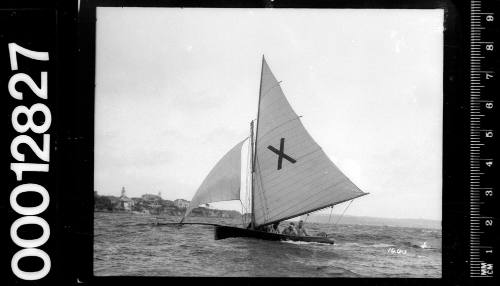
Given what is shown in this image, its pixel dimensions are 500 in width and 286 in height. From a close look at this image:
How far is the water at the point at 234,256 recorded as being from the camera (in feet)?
11.1

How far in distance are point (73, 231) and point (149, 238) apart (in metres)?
0.54

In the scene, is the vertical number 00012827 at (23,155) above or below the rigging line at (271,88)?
below

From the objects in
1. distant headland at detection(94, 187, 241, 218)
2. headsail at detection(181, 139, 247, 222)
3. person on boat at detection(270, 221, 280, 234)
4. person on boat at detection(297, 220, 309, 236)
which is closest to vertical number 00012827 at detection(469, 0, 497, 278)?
person on boat at detection(297, 220, 309, 236)

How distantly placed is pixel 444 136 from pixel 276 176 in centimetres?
139

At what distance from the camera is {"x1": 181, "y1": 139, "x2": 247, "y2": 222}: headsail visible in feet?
11.6

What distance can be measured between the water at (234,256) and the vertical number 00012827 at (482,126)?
0.30 metres

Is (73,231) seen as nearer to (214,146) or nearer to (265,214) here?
(214,146)

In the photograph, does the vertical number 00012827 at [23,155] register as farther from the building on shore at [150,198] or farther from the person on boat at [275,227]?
the person on boat at [275,227]

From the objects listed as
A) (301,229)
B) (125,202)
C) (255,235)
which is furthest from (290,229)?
(125,202)

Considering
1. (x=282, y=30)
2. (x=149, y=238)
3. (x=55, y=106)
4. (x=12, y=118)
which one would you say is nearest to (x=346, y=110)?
(x=282, y=30)

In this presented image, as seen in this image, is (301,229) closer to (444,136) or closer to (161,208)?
(161,208)

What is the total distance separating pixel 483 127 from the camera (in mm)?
3289

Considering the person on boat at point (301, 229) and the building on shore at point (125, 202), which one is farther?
the person on boat at point (301, 229)

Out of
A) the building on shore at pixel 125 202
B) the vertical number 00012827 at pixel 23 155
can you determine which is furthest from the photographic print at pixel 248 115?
the vertical number 00012827 at pixel 23 155
